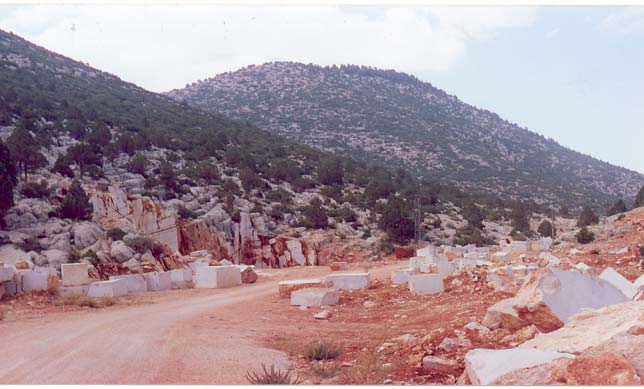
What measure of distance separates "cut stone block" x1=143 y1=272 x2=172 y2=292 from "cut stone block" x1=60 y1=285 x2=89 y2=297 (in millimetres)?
2465

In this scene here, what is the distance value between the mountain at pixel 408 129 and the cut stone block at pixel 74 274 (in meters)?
46.0

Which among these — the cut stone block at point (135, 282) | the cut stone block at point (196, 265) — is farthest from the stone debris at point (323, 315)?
the cut stone block at point (196, 265)

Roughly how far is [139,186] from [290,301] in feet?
59.6

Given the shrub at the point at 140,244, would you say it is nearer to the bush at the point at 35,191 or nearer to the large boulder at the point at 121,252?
the large boulder at the point at 121,252

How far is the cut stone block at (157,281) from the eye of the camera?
1861cm

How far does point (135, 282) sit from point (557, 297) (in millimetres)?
13649

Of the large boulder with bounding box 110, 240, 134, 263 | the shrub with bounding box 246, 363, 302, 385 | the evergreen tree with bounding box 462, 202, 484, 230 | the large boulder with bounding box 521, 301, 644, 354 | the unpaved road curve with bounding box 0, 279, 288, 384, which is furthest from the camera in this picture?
the evergreen tree with bounding box 462, 202, 484, 230

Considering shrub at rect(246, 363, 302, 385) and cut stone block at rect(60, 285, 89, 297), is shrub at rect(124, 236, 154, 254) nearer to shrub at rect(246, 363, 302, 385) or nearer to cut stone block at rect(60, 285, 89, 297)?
cut stone block at rect(60, 285, 89, 297)

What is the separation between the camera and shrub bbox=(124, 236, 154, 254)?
70.7 feet

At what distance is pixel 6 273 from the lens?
14.6 metres

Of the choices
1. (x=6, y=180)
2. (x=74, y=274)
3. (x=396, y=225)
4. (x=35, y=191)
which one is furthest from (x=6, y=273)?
(x=396, y=225)

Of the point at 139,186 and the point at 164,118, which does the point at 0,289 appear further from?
the point at 164,118

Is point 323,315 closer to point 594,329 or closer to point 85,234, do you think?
point 594,329

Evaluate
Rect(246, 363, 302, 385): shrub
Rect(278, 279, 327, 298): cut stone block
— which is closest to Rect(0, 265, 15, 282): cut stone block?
Rect(278, 279, 327, 298): cut stone block
